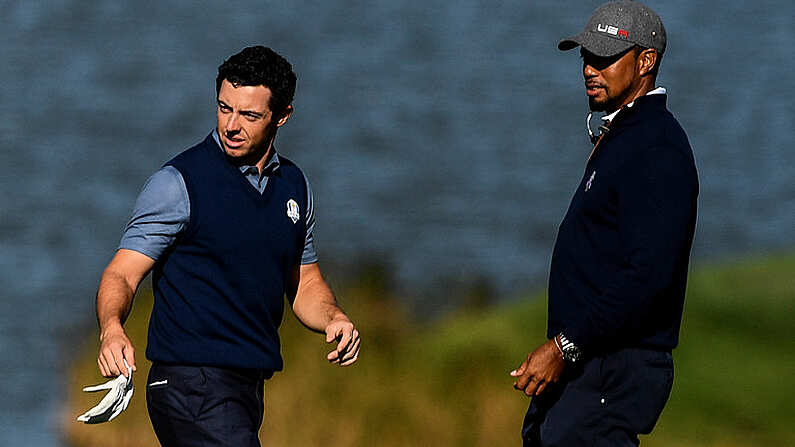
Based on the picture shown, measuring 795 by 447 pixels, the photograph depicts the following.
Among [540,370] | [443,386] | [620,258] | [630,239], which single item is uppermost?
[630,239]

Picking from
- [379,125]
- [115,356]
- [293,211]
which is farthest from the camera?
[379,125]

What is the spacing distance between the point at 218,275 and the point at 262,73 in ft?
2.49

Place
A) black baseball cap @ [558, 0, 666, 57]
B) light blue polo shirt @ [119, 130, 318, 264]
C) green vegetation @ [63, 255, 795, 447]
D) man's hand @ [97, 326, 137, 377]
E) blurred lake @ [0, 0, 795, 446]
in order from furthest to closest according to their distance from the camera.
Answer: blurred lake @ [0, 0, 795, 446] < green vegetation @ [63, 255, 795, 447] < black baseball cap @ [558, 0, 666, 57] < light blue polo shirt @ [119, 130, 318, 264] < man's hand @ [97, 326, 137, 377]

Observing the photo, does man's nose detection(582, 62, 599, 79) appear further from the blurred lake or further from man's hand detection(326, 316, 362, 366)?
the blurred lake

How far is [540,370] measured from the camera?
593cm

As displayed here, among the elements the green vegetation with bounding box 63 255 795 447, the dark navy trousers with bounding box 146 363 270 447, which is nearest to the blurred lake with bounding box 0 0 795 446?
the green vegetation with bounding box 63 255 795 447

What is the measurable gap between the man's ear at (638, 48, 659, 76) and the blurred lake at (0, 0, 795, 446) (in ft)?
34.5

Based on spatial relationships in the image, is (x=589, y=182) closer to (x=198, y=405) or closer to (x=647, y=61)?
(x=647, y=61)

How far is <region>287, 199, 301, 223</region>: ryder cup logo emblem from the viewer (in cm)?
615

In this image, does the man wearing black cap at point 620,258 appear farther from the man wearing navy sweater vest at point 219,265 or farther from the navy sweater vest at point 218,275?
the navy sweater vest at point 218,275

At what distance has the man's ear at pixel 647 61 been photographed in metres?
6.02

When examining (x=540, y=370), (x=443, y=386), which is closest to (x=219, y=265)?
(x=540, y=370)

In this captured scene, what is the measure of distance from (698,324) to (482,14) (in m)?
16.2

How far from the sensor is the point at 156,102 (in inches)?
1104
